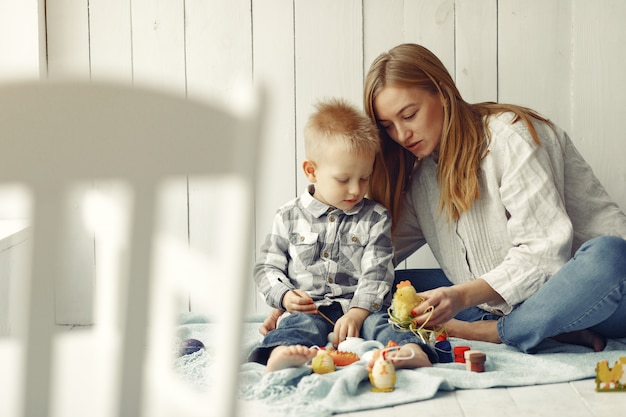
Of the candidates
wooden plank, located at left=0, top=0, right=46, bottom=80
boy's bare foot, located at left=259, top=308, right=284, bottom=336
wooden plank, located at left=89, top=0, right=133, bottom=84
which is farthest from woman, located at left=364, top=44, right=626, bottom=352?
wooden plank, located at left=0, top=0, right=46, bottom=80

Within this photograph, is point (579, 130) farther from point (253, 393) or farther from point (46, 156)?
point (46, 156)

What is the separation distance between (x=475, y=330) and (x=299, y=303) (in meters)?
0.39

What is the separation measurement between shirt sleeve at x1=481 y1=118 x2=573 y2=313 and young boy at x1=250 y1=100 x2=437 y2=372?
250 millimetres

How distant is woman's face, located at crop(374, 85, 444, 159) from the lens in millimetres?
1756

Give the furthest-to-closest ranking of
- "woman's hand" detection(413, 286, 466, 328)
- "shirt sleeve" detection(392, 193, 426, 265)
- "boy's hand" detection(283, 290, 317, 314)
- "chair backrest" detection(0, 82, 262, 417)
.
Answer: "shirt sleeve" detection(392, 193, 426, 265) < "boy's hand" detection(283, 290, 317, 314) < "woman's hand" detection(413, 286, 466, 328) < "chair backrest" detection(0, 82, 262, 417)

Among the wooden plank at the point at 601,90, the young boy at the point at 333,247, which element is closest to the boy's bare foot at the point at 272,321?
the young boy at the point at 333,247

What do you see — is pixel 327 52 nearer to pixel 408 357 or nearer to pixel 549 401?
pixel 408 357

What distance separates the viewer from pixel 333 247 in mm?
1799

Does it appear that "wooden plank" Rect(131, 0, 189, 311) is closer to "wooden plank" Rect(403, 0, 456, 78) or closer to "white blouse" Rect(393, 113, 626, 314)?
"wooden plank" Rect(403, 0, 456, 78)

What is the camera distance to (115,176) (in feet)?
1.78

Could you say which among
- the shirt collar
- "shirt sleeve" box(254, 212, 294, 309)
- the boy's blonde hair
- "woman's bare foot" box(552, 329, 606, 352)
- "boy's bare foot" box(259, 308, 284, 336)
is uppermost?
the boy's blonde hair

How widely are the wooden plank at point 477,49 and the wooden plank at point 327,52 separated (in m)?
0.26

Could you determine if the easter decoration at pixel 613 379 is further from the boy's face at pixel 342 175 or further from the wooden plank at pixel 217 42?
the wooden plank at pixel 217 42

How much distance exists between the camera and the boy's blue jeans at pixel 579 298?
1.54 metres
